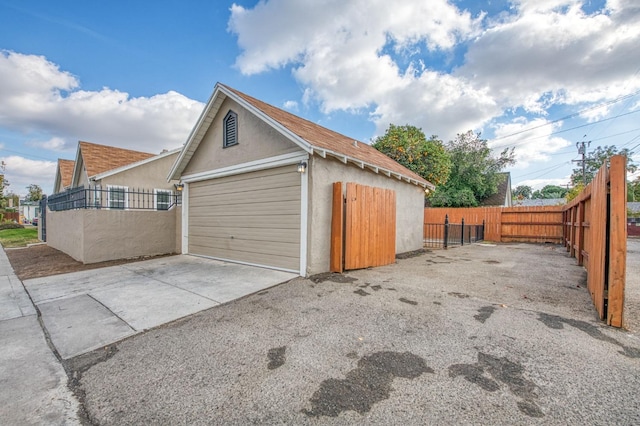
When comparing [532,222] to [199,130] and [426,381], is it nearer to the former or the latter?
[426,381]

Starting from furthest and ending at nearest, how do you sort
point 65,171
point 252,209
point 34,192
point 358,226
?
point 34,192 < point 65,171 < point 252,209 < point 358,226

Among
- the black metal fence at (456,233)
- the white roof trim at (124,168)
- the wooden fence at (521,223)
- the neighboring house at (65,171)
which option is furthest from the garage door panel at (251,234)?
the neighboring house at (65,171)

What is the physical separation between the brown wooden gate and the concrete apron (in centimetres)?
133

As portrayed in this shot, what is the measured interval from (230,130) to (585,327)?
830 centimetres

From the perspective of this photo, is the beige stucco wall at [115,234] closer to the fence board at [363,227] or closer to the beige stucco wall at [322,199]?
the beige stucco wall at [322,199]

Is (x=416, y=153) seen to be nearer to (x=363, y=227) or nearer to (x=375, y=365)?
(x=363, y=227)

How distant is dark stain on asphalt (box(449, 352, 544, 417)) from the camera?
1.86m

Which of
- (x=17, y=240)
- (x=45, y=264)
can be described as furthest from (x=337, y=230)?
(x=17, y=240)

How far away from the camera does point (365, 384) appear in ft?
6.96

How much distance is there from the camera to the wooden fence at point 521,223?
42.5 ft

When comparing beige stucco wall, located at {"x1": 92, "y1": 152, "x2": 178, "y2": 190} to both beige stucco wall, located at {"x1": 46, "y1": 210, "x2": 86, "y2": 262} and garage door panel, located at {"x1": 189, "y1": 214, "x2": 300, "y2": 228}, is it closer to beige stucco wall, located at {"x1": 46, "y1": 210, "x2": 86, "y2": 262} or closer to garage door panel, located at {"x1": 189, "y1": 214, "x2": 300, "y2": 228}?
beige stucco wall, located at {"x1": 46, "y1": 210, "x2": 86, "y2": 262}

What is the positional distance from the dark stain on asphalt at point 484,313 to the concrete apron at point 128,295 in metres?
3.50

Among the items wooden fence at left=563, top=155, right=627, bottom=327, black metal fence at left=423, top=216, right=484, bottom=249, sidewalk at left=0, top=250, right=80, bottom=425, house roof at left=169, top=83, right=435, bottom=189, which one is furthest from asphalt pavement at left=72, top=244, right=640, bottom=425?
black metal fence at left=423, top=216, right=484, bottom=249

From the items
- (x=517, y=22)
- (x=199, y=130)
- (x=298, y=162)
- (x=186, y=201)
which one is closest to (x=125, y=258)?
(x=186, y=201)
